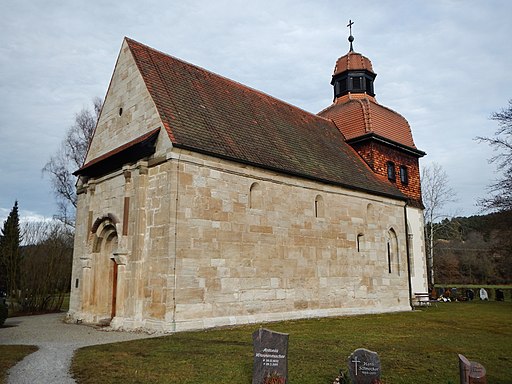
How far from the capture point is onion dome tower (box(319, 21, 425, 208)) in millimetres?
22234

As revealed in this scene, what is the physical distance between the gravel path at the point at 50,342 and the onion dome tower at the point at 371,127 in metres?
15.3

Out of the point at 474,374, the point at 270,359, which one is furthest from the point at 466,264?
the point at 270,359

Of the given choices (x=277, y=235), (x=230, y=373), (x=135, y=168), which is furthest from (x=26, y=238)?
(x=230, y=373)

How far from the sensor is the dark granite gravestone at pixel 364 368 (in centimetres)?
566

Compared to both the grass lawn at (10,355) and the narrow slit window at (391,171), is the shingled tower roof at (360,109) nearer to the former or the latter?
the narrow slit window at (391,171)

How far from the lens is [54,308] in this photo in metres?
21.3

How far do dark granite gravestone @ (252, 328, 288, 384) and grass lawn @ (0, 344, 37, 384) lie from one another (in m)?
3.92

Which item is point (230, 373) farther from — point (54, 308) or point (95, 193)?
point (54, 308)

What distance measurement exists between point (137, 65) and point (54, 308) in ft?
44.6

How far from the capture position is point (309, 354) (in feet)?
27.4

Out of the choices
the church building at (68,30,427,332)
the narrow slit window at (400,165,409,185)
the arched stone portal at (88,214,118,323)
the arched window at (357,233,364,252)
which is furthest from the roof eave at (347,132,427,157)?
the arched stone portal at (88,214,118,323)

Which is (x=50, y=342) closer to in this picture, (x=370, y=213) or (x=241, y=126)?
(x=241, y=126)

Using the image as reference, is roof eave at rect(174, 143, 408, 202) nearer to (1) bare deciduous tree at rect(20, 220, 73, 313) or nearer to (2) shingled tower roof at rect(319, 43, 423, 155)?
(2) shingled tower roof at rect(319, 43, 423, 155)

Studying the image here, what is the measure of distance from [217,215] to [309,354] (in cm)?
572
